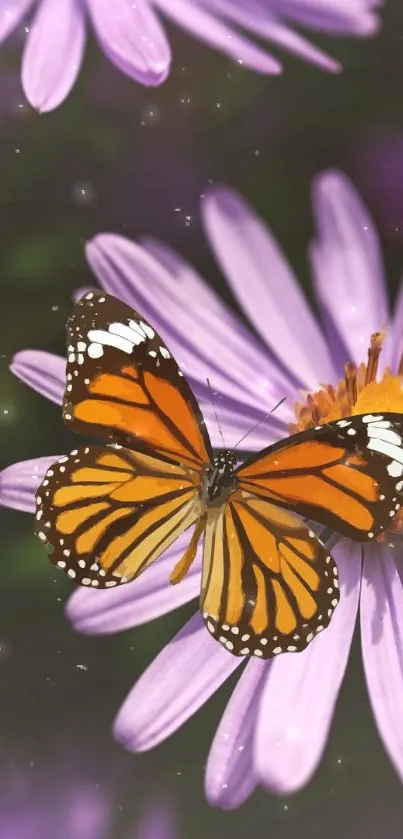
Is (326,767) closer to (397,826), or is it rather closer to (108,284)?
(397,826)

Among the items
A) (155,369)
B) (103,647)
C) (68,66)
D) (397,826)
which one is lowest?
(397,826)

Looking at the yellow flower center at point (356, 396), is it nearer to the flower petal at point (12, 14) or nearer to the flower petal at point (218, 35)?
the flower petal at point (218, 35)

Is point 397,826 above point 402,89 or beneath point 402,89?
beneath

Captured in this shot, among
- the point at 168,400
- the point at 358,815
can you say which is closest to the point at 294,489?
the point at 168,400

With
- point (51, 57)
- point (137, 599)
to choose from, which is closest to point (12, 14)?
point (51, 57)

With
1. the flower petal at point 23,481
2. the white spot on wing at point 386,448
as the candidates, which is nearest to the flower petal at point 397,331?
the white spot on wing at point 386,448

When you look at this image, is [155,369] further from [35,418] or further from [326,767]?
[326,767]
